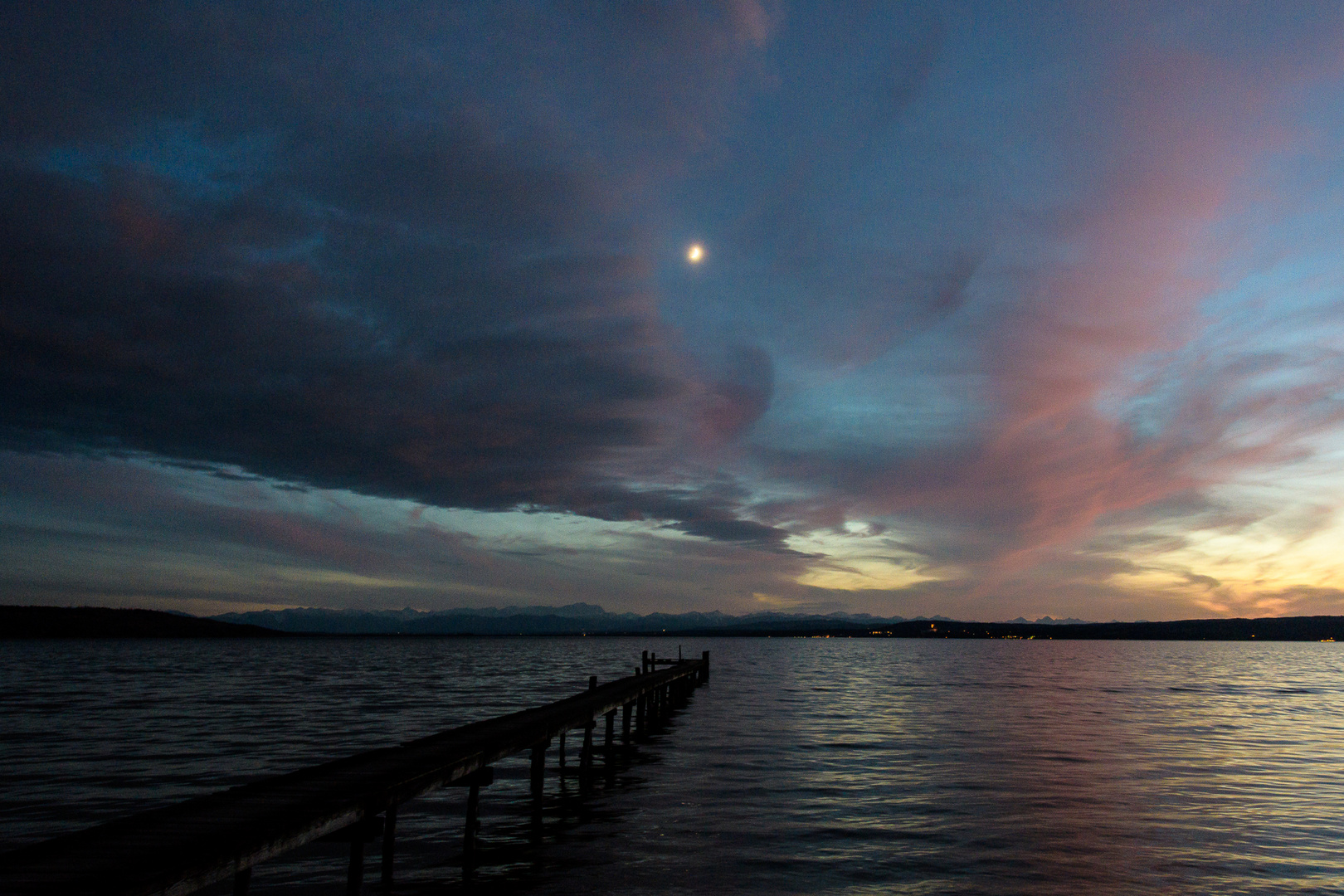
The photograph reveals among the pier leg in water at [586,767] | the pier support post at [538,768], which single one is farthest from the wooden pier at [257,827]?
the pier leg in water at [586,767]

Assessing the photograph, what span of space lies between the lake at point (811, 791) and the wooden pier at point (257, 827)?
6.08 ft

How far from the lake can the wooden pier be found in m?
1.85

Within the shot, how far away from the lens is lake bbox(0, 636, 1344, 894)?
14812 mm

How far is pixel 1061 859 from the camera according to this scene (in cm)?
1589

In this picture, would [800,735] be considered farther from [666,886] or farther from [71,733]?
[71,733]

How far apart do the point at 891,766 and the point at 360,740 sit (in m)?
18.5

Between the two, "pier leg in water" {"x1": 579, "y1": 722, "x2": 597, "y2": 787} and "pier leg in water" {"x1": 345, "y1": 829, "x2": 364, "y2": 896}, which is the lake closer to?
"pier leg in water" {"x1": 579, "y1": 722, "x2": 597, "y2": 787}

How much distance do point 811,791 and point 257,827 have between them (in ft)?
50.6

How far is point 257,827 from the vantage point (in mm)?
9758

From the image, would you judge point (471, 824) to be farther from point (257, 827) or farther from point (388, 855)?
point (257, 827)

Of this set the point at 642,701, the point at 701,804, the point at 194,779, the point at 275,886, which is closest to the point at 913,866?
the point at 701,804

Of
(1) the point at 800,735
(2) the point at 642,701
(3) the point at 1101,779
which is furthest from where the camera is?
(2) the point at 642,701

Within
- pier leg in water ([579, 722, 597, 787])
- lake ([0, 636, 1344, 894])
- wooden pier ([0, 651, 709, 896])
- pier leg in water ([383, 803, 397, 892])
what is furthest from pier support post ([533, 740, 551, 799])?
pier leg in water ([383, 803, 397, 892])

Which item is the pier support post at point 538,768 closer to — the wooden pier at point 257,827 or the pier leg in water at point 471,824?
the wooden pier at point 257,827
